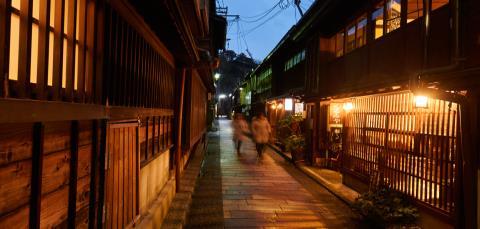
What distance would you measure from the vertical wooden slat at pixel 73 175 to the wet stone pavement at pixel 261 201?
20.5 ft

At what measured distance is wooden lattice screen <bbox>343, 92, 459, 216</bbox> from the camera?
364 inches

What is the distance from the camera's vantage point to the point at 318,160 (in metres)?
21.1

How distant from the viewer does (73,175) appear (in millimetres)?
4156

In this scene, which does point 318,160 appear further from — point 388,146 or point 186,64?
point 186,64

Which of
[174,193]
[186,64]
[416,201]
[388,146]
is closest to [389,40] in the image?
[388,146]

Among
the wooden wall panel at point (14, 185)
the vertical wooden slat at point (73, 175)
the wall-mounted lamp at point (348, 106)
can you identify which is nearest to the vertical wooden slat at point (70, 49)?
the vertical wooden slat at point (73, 175)

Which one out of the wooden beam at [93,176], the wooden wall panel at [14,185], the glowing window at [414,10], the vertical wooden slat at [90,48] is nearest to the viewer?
the wooden wall panel at [14,185]

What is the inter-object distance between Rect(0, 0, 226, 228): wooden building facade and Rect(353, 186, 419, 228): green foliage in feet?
18.9

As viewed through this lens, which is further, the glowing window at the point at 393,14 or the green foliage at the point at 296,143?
the green foliage at the point at 296,143

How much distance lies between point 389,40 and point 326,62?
716cm

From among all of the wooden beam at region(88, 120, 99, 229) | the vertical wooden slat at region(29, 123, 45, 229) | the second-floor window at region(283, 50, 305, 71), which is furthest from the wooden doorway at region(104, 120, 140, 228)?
the second-floor window at region(283, 50, 305, 71)

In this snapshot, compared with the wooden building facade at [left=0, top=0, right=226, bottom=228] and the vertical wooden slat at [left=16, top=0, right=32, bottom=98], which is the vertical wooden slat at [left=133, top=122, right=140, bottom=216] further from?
the vertical wooden slat at [left=16, top=0, right=32, bottom=98]

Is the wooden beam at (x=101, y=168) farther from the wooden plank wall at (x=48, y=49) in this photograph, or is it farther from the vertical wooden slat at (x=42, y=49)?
the vertical wooden slat at (x=42, y=49)

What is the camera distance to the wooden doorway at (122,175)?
5586mm
